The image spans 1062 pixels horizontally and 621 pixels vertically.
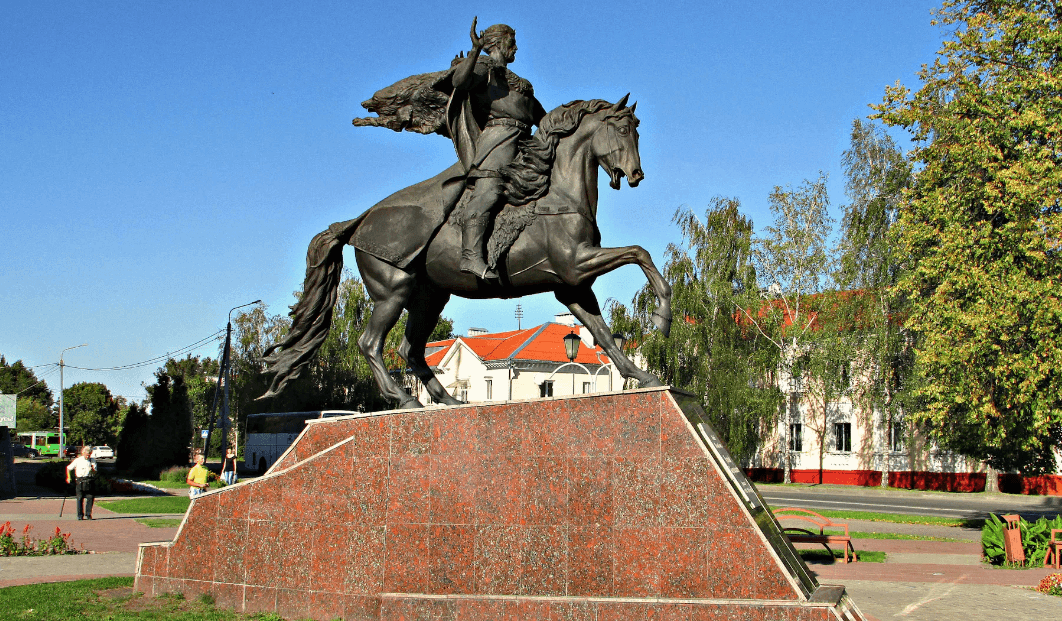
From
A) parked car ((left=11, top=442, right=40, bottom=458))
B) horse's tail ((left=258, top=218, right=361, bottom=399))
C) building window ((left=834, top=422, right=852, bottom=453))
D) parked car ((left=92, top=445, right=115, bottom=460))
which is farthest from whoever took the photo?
parked car ((left=11, top=442, right=40, bottom=458))

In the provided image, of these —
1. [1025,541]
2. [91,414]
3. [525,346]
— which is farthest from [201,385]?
[1025,541]

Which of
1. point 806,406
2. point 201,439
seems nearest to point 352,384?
point 806,406

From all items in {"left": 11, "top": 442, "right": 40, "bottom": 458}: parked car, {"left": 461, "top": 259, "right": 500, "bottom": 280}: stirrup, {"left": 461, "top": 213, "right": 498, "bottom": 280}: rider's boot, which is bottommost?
{"left": 11, "top": 442, "right": 40, "bottom": 458}: parked car

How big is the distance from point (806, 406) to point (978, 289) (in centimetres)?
2409

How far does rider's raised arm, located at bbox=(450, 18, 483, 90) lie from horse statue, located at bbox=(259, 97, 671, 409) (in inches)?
31.0

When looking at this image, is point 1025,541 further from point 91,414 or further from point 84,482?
point 91,414

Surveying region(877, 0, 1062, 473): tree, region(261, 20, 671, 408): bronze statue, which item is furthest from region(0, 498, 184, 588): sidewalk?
region(877, 0, 1062, 473): tree

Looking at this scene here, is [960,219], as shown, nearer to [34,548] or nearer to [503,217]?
[503,217]

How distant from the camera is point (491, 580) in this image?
7141mm

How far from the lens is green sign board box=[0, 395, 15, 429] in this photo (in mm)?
29250

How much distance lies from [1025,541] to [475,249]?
10.0 meters

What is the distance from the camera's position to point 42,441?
278 ft

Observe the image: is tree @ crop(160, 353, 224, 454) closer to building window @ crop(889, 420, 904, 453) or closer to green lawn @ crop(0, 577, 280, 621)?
building window @ crop(889, 420, 904, 453)

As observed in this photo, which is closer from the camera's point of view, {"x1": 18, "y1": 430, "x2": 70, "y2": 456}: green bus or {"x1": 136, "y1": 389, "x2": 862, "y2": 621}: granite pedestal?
{"x1": 136, "y1": 389, "x2": 862, "y2": 621}: granite pedestal
